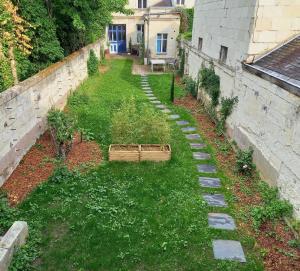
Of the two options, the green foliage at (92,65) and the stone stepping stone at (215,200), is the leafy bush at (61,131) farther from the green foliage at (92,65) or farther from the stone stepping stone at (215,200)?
the green foliage at (92,65)

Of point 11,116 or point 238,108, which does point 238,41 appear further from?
point 11,116

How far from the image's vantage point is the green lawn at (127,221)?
5.26m

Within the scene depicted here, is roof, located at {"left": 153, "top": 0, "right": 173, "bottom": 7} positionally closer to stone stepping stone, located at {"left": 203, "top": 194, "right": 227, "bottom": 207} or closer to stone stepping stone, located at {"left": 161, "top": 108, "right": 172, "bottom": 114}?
stone stepping stone, located at {"left": 161, "top": 108, "right": 172, "bottom": 114}

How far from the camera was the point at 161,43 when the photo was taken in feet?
83.6

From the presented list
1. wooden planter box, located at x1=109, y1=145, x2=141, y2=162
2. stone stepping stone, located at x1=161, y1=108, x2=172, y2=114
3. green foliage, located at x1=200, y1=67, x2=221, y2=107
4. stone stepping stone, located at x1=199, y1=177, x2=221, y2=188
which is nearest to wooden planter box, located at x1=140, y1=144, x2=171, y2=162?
wooden planter box, located at x1=109, y1=145, x2=141, y2=162

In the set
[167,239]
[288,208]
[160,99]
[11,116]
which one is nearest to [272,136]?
[288,208]

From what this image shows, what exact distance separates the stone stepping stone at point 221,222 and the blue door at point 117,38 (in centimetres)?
2942

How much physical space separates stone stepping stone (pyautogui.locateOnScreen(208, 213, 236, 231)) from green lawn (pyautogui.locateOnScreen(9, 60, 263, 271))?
0.15 meters

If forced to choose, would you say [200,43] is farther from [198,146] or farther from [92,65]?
[92,65]

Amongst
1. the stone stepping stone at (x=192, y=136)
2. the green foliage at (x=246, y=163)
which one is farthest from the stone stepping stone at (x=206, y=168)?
the stone stepping stone at (x=192, y=136)

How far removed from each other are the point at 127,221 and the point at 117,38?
29894mm

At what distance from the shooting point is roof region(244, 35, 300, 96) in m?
6.36

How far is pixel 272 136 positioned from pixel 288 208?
1.90 m

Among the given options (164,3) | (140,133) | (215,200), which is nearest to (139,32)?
(164,3)
